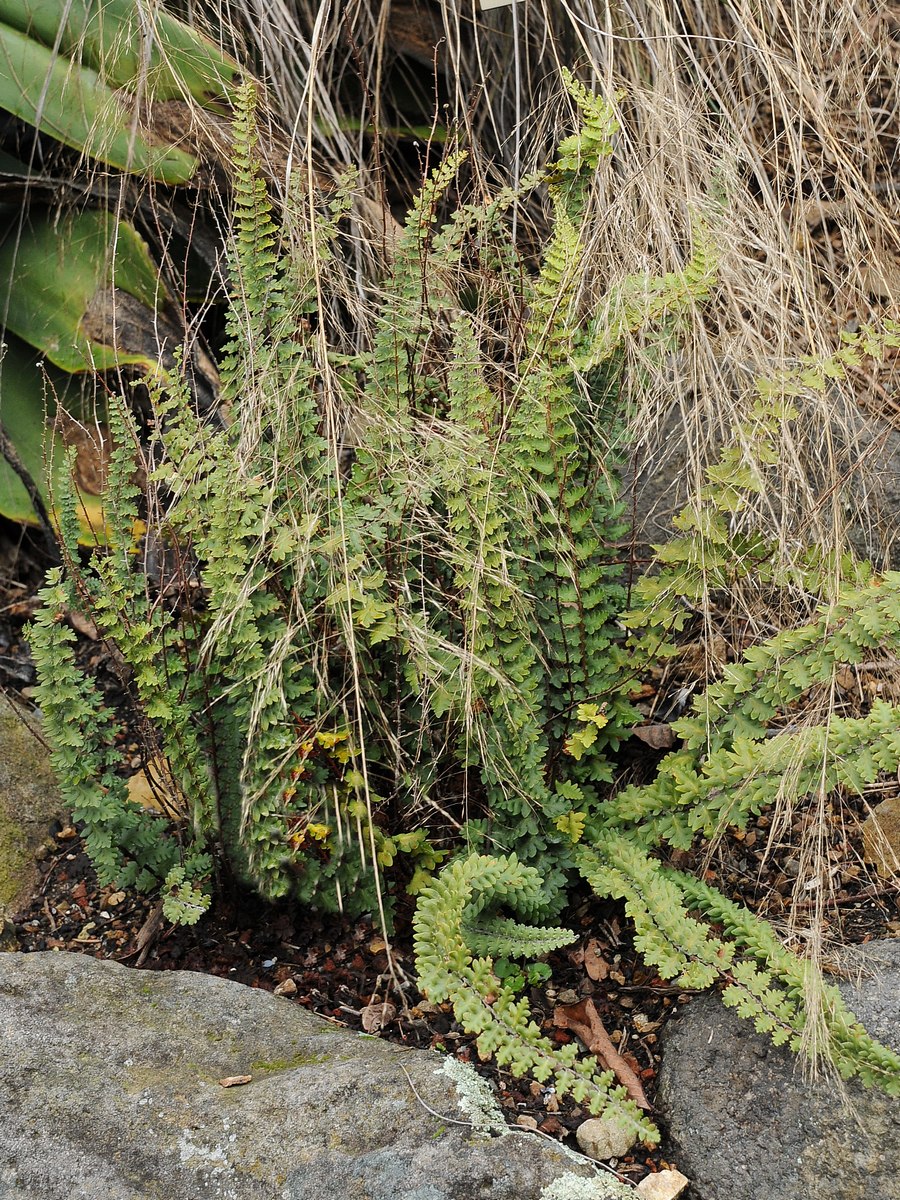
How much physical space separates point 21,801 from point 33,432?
85 cm

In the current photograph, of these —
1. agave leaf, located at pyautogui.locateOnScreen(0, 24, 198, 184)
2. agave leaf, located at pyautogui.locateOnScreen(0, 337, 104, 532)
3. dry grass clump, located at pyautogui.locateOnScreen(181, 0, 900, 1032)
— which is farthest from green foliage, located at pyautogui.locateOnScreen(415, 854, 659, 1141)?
agave leaf, located at pyautogui.locateOnScreen(0, 24, 198, 184)

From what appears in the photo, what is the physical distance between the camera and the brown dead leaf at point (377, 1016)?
1.69m

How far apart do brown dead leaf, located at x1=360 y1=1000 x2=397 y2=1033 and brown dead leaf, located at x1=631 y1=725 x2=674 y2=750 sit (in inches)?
26.5

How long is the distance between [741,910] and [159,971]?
34.2 inches

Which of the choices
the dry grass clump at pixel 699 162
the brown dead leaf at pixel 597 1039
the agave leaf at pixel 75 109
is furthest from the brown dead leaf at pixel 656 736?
the agave leaf at pixel 75 109

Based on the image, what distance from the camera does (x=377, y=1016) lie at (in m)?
1.71

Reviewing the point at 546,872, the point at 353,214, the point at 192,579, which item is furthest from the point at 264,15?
the point at 546,872

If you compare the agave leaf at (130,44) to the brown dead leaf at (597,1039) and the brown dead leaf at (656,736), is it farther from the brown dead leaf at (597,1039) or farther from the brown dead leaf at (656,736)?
the brown dead leaf at (597,1039)

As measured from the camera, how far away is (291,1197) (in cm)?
134

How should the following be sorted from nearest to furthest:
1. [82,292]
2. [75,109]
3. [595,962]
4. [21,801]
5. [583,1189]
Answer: [583,1189] → [595,962] → [21,801] → [75,109] → [82,292]

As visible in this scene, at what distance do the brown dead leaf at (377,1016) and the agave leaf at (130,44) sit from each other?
1.72m

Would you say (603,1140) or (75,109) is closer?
(603,1140)

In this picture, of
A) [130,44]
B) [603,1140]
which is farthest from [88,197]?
[603,1140]

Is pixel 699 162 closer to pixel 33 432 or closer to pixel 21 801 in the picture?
pixel 33 432
